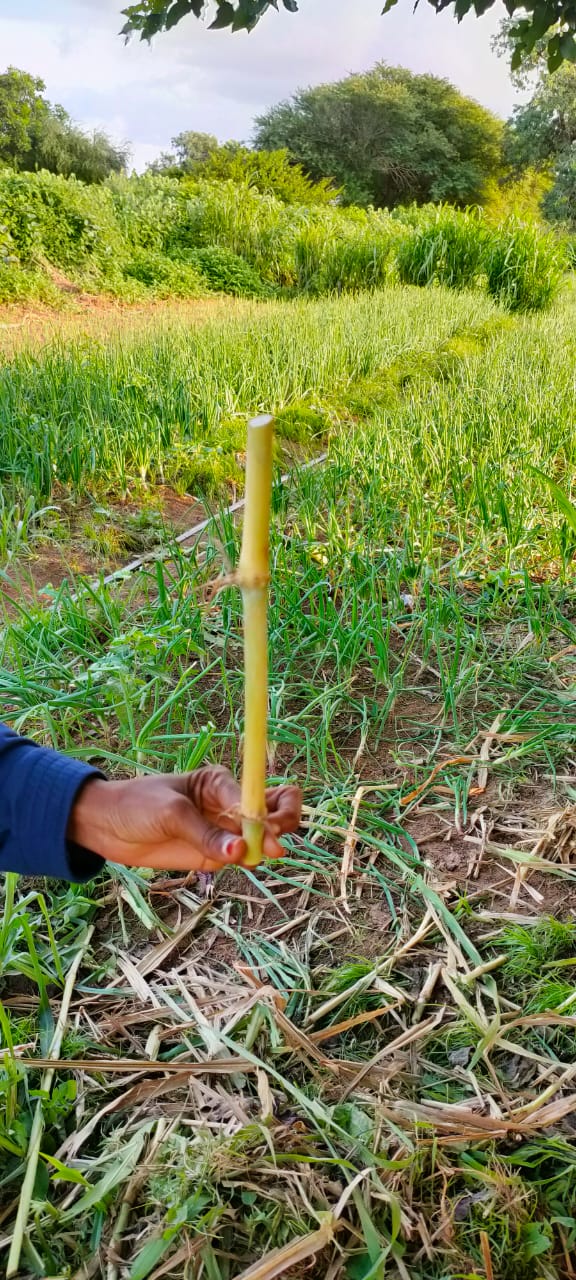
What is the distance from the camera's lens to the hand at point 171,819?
659 mm

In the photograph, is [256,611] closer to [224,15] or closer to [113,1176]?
[113,1176]

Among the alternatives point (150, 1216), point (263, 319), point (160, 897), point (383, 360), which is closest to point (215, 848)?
point (150, 1216)

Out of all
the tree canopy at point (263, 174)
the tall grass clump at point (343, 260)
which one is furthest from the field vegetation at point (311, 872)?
the tree canopy at point (263, 174)

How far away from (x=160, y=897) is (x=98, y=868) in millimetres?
677

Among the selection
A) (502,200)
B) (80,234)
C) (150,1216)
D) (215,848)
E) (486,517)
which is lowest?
(150,1216)

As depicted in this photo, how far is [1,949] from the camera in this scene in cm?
117

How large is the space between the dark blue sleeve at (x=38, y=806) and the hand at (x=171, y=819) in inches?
0.5

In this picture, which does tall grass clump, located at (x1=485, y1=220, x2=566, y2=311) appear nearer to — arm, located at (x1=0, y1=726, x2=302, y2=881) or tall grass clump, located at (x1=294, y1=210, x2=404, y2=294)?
tall grass clump, located at (x1=294, y1=210, x2=404, y2=294)

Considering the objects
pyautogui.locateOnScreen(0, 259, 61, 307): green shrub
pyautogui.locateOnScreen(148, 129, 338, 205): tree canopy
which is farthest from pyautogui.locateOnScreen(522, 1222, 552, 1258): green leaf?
pyautogui.locateOnScreen(148, 129, 338, 205): tree canopy

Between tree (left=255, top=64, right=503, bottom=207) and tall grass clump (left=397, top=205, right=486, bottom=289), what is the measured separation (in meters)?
20.0

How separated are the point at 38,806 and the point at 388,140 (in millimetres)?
32465

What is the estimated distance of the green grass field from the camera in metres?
0.93

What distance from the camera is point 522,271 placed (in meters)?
8.59

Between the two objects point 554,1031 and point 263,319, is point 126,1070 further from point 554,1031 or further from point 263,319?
point 263,319
